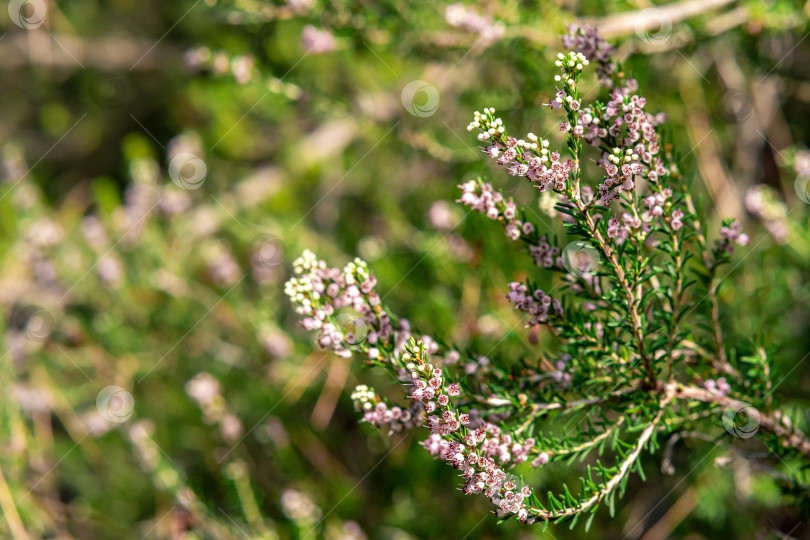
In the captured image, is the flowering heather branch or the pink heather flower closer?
the flowering heather branch

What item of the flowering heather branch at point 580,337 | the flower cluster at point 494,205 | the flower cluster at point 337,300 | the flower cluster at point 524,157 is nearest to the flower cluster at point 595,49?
the flowering heather branch at point 580,337

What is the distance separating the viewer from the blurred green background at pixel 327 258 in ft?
9.36

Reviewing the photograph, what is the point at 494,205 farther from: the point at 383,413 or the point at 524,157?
the point at 383,413

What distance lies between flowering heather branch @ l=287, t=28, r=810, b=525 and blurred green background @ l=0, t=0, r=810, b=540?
0.36m

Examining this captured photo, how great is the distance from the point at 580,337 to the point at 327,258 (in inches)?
95.7

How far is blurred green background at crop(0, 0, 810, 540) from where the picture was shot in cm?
285

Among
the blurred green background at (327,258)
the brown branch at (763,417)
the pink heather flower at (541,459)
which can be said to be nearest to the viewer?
the pink heather flower at (541,459)

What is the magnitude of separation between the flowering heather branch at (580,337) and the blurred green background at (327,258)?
36cm

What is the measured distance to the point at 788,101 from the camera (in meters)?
4.14

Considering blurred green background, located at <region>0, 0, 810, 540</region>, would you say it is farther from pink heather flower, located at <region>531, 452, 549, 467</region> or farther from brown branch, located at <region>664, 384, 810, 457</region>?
pink heather flower, located at <region>531, 452, 549, 467</region>

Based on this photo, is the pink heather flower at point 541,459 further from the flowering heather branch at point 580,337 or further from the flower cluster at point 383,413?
the flower cluster at point 383,413

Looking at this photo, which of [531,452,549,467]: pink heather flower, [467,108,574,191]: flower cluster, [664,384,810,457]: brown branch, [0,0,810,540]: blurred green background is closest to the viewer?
[467,108,574,191]: flower cluster

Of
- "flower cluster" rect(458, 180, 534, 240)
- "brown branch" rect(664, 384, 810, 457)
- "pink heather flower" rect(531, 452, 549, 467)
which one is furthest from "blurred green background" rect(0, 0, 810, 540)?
"pink heather flower" rect(531, 452, 549, 467)

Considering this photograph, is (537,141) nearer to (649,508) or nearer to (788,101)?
(649,508)
